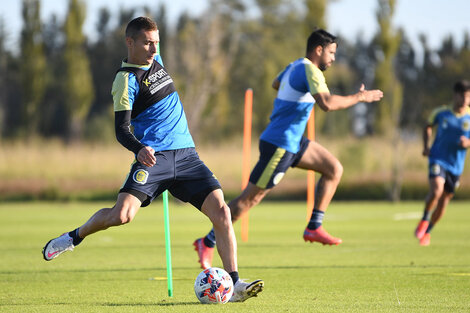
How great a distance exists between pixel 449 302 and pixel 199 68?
104ft

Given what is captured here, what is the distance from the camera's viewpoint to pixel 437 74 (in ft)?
191

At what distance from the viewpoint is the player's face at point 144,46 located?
640 cm

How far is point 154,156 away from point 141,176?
0.22 metres

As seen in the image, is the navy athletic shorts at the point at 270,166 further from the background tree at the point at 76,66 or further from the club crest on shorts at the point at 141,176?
the background tree at the point at 76,66

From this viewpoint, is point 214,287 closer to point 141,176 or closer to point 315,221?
point 141,176

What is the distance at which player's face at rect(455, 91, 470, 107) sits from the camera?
12086mm

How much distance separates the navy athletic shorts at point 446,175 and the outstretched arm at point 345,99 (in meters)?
5.15

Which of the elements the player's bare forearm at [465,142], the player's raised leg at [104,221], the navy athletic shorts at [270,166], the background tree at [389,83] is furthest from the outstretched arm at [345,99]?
Result: the background tree at [389,83]

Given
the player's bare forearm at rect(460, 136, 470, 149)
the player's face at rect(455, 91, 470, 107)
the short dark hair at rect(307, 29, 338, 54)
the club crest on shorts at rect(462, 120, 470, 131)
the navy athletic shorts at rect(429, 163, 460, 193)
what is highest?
the short dark hair at rect(307, 29, 338, 54)

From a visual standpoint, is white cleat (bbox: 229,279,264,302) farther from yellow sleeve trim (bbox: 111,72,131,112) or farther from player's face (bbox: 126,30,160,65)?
player's face (bbox: 126,30,160,65)

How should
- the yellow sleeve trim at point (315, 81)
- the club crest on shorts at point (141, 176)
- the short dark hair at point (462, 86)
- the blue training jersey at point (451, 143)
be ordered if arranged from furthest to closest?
the blue training jersey at point (451, 143)
the short dark hair at point (462, 86)
the yellow sleeve trim at point (315, 81)
the club crest on shorts at point (141, 176)

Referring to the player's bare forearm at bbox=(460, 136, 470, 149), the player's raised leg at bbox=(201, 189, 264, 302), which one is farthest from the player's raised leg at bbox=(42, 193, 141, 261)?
the player's bare forearm at bbox=(460, 136, 470, 149)

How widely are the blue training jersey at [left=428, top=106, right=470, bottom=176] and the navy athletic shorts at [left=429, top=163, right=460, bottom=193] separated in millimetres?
52

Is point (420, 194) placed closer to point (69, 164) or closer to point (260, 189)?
point (69, 164)
